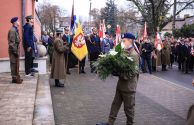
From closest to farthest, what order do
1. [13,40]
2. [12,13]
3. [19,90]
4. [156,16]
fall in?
[19,90]
[13,40]
[12,13]
[156,16]

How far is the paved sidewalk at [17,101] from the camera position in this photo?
7.13 m

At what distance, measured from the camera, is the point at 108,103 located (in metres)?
9.78

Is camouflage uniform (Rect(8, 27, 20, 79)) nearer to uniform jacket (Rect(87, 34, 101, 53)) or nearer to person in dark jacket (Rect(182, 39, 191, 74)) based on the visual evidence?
uniform jacket (Rect(87, 34, 101, 53))

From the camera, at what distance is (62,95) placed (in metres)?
10.8

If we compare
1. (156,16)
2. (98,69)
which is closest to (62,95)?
(98,69)

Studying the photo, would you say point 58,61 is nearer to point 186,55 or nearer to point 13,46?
point 13,46

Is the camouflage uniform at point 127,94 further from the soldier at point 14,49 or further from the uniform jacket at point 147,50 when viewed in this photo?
the uniform jacket at point 147,50

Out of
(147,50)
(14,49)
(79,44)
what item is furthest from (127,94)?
(147,50)

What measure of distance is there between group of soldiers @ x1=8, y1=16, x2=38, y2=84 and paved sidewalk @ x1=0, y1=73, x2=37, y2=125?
0.48m

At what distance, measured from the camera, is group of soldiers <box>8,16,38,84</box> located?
1141 cm

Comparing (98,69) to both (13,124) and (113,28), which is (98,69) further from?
(113,28)

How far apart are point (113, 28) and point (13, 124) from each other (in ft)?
177

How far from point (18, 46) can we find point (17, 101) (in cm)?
323

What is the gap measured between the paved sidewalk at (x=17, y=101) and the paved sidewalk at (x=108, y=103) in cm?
62
